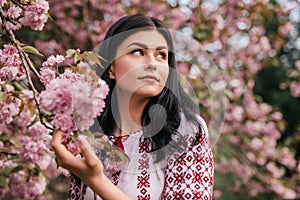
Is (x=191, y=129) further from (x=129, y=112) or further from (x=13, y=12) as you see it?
(x=13, y=12)

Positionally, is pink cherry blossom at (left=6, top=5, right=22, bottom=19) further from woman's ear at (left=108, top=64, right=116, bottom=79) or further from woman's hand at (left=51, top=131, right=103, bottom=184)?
woman's hand at (left=51, top=131, right=103, bottom=184)

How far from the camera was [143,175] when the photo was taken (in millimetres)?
1534

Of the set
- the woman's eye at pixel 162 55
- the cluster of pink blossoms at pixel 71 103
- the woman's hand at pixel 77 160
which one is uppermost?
the cluster of pink blossoms at pixel 71 103

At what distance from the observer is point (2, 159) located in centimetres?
248

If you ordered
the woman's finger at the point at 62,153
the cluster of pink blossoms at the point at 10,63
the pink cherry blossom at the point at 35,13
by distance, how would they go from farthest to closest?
the pink cherry blossom at the point at 35,13, the cluster of pink blossoms at the point at 10,63, the woman's finger at the point at 62,153

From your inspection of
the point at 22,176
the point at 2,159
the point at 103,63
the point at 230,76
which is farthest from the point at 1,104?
the point at 230,76

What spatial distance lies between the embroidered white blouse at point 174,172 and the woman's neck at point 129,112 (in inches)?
2.3

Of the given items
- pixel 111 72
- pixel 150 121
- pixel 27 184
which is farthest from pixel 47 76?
pixel 27 184

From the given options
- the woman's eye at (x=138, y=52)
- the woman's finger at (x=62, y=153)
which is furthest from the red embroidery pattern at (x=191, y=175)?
the woman's finger at (x=62, y=153)

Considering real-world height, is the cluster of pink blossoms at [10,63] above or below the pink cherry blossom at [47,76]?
below

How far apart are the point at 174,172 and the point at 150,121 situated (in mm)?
162

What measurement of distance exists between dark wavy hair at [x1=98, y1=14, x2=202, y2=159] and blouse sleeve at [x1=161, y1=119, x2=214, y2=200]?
6 centimetres

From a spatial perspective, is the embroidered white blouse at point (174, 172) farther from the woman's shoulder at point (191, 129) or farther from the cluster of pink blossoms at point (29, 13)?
the cluster of pink blossoms at point (29, 13)

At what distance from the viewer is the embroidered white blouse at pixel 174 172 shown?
1494mm
